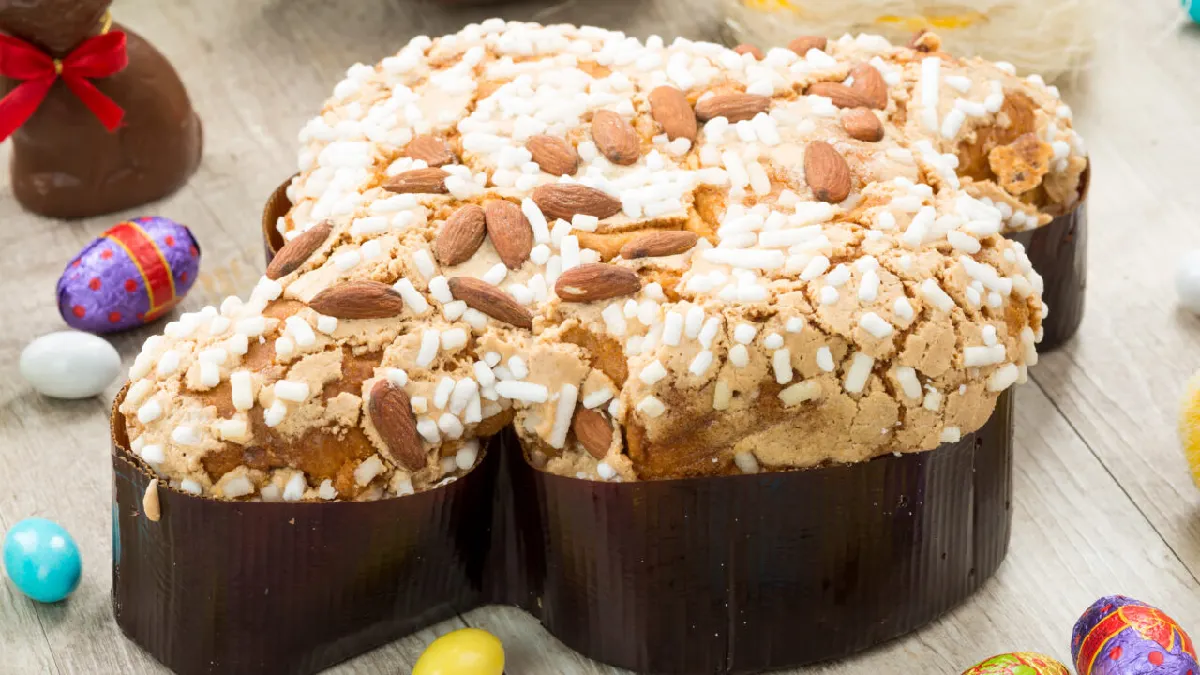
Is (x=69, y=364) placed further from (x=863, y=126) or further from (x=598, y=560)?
(x=863, y=126)

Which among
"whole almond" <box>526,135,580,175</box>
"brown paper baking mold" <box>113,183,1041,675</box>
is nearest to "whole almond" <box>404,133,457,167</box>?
"whole almond" <box>526,135,580,175</box>

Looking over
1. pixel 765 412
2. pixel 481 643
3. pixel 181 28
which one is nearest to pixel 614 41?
pixel 765 412

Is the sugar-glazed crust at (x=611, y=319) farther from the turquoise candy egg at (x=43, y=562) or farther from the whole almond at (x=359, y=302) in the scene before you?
the turquoise candy egg at (x=43, y=562)

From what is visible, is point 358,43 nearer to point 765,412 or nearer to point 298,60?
point 298,60

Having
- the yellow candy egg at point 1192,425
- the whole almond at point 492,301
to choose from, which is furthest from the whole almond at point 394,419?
the yellow candy egg at point 1192,425

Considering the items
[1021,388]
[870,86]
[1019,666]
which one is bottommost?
[1021,388]

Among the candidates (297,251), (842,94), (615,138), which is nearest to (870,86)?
(842,94)

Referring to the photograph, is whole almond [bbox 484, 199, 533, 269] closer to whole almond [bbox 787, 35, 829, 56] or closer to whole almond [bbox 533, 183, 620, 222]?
whole almond [bbox 533, 183, 620, 222]
